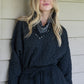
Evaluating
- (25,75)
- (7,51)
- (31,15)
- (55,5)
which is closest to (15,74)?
(25,75)

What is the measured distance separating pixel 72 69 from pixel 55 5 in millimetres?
631

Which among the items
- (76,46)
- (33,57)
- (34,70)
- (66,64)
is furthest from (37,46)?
(76,46)

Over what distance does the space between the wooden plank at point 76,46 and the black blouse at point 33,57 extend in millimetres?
238

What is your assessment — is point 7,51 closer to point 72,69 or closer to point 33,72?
point 33,72

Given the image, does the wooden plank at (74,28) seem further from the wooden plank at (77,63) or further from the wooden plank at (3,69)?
the wooden plank at (3,69)

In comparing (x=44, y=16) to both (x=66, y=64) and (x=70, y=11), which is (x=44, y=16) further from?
(x=66, y=64)

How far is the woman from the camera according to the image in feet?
5.25

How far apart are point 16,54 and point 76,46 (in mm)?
589

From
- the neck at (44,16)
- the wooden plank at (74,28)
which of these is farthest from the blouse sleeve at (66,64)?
the neck at (44,16)

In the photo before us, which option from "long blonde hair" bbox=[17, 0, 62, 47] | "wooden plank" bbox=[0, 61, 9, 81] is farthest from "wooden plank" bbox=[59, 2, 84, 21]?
"wooden plank" bbox=[0, 61, 9, 81]

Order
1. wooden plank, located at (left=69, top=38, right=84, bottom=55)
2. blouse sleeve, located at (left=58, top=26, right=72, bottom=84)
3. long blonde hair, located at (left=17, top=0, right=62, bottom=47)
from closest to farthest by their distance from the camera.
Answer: long blonde hair, located at (left=17, top=0, right=62, bottom=47) < blouse sleeve, located at (left=58, top=26, right=72, bottom=84) < wooden plank, located at (left=69, top=38, right=84, bottom=55)

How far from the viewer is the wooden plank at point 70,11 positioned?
5.80 ft

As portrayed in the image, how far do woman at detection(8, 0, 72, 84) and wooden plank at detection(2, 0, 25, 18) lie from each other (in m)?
0.07

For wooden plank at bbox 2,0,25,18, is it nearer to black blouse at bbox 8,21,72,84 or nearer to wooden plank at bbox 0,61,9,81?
black blouse at bbox 8,21,72,84
